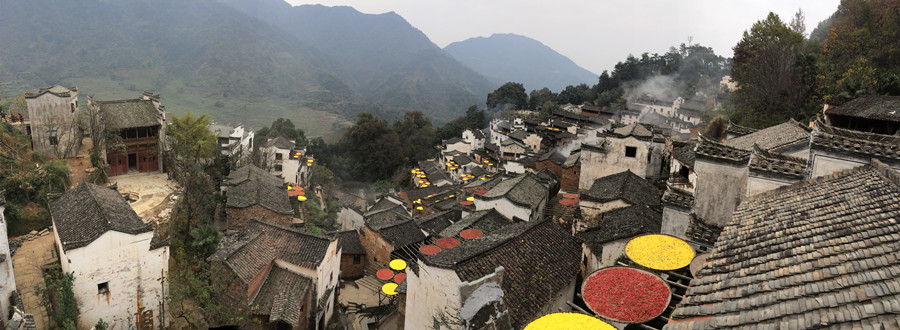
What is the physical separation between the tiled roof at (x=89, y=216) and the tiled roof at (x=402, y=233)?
9098 millimetres

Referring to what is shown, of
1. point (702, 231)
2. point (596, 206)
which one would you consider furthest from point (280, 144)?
point (702, 231)

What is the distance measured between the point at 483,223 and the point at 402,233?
157 inches

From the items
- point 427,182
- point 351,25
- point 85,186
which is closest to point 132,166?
point 85,186

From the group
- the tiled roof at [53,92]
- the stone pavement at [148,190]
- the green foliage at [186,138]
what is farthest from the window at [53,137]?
the green foliage at [186,138]

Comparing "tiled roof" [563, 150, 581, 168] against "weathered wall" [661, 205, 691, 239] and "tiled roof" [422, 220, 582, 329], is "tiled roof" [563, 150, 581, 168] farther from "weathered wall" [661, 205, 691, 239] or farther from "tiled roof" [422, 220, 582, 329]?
"weathered wall" [661, 205, 691, 239]

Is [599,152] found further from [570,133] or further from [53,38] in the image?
[53,38]

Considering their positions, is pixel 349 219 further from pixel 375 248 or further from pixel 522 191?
pixel 522 191

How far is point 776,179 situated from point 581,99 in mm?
58817

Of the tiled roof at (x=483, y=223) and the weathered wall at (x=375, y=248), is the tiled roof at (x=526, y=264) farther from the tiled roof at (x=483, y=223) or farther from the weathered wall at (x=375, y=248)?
the weathered wall at (x=375, y=248)

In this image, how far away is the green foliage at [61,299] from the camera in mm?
11117

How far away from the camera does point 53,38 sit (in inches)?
2852

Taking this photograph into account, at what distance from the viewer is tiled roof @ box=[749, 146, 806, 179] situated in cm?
796

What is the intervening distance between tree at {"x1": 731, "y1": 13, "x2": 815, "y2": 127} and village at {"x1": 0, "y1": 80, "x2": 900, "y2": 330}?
4845 mm

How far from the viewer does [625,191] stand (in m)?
17.6
